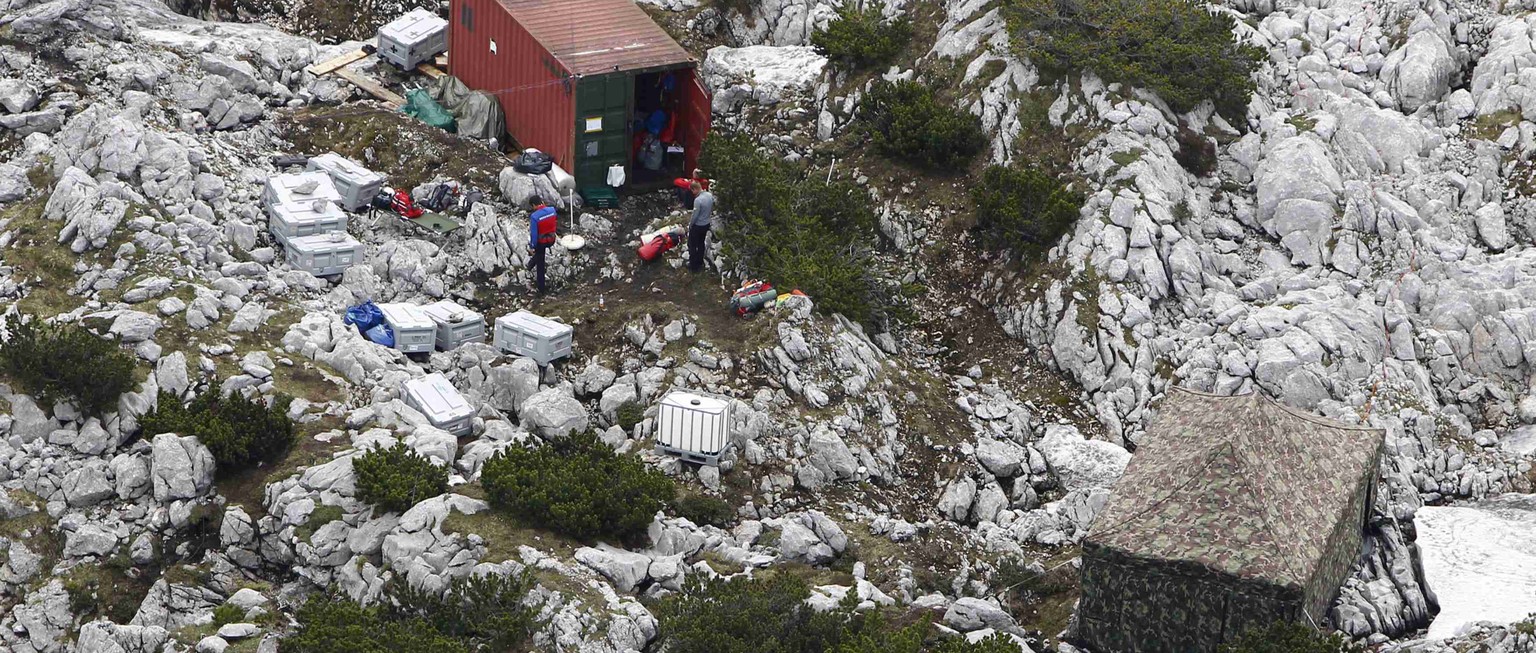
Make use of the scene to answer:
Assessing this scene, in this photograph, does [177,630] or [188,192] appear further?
[188,192]

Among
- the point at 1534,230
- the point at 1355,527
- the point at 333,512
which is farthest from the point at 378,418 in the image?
the point at 1534,230

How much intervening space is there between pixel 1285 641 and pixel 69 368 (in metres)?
15.6

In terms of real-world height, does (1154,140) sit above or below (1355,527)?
above

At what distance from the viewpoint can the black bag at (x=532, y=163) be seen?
94.7 feet

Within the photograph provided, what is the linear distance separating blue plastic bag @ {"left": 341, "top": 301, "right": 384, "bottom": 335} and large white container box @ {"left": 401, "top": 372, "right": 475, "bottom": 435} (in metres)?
2.09

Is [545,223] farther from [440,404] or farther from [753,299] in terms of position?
[440,404]

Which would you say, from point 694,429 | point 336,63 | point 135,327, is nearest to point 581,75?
point 336,63

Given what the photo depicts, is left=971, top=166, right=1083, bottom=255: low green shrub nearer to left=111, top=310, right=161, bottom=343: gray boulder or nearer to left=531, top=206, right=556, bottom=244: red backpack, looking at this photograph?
left=531, top=206, right=556, bottom=244: red backpack

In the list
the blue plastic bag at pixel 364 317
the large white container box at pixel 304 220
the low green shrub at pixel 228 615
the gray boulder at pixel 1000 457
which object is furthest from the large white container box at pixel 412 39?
the low green shrub at pixel 228 615

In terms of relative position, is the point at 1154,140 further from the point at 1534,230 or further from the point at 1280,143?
the point at 1534,230

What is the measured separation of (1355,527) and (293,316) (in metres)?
15.3

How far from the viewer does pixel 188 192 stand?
26.9 m

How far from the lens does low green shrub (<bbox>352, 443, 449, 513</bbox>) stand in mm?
20766

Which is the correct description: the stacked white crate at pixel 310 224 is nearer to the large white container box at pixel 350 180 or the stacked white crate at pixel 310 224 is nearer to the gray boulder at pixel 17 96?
the large white container box at pixel 350 180
